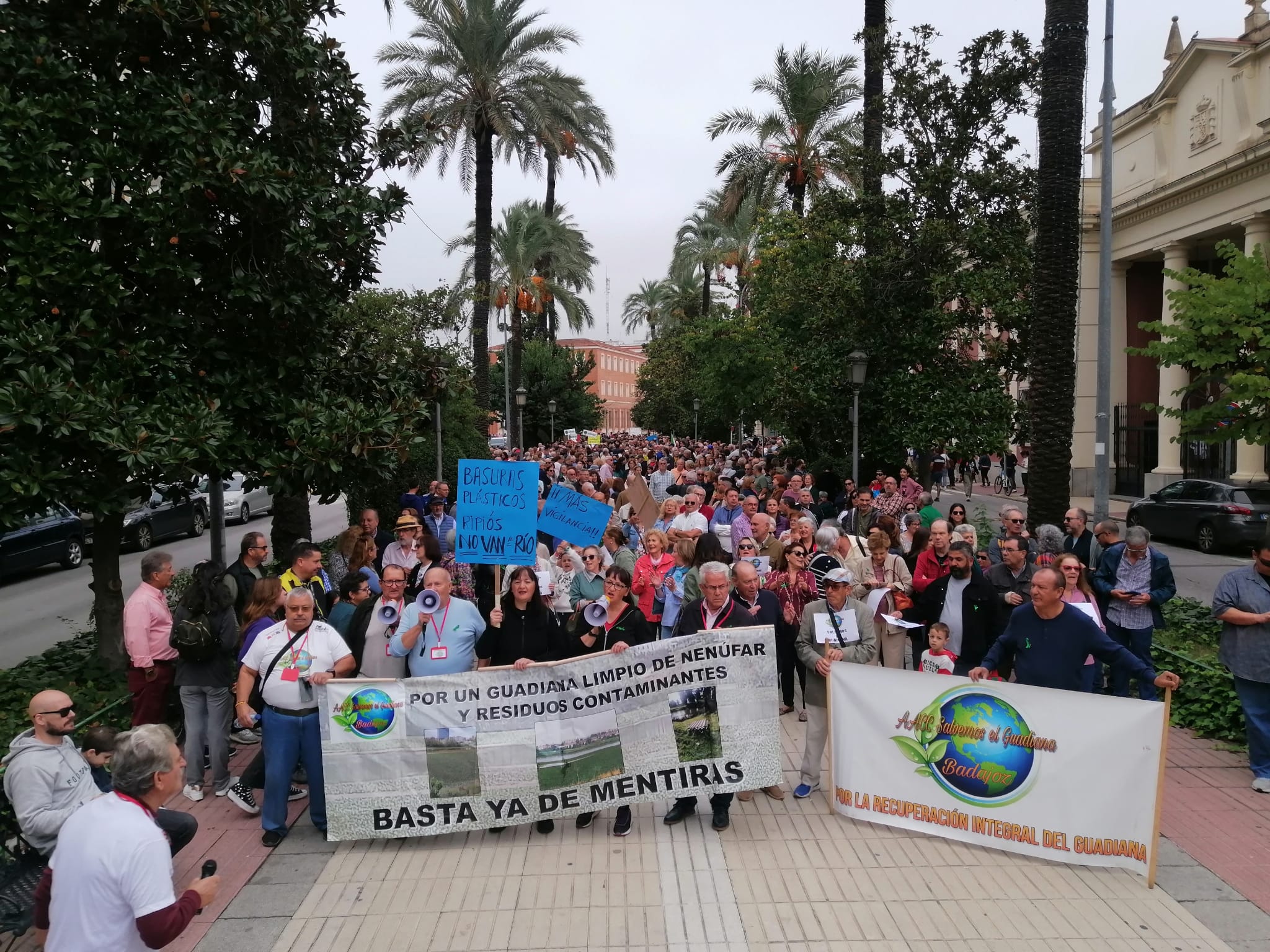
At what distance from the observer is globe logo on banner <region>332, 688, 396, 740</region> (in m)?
6.28

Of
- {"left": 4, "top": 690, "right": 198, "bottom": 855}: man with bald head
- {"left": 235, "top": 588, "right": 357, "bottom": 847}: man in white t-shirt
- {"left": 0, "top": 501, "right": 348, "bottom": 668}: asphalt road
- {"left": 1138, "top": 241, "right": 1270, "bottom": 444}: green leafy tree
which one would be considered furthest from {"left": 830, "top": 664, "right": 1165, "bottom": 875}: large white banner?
{"left": 0, "top": 501, "right": 348, "bottom": 668}: asphalt road

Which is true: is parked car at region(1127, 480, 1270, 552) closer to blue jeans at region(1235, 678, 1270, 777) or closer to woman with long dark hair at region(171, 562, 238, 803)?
blue jeans at region(1235, 678, 1270, 777)

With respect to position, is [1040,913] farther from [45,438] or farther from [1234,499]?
[1234,499]

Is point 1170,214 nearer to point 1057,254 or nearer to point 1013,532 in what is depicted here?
point 1057,254

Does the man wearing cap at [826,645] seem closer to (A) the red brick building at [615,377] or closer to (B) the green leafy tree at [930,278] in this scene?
(B) the green leafy tree at [930,278]

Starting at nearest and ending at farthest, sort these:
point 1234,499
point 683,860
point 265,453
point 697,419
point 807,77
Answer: point 683,860 → point 265,453 → point 1234,499 → point 807,77 → point 697,419

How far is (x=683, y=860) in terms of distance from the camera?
19.8 ft

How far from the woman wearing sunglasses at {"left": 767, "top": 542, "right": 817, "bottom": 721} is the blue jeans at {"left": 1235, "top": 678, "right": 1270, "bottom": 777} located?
321cm

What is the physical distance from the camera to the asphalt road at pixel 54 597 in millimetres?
13586

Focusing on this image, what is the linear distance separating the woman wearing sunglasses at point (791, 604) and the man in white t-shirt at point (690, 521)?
127 cm

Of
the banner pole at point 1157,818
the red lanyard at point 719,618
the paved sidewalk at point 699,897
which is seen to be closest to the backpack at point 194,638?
the paved sidewalk at point 699,897

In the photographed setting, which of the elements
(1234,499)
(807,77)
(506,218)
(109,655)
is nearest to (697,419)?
(506,218)

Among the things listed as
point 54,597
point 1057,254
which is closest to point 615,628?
point 1057,254

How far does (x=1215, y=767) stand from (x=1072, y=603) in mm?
1791
